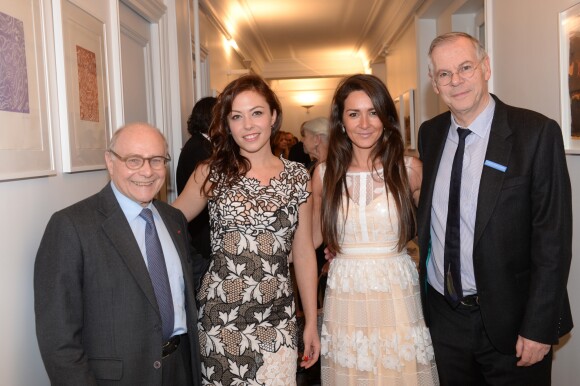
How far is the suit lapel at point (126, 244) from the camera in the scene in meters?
1.74

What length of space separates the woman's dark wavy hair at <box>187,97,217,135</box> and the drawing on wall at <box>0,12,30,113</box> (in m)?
2.08

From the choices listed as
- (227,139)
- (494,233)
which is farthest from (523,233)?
(227,139)

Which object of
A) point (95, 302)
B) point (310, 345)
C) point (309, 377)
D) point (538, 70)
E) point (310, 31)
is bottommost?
point (309, 377)

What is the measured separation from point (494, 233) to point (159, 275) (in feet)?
3.88

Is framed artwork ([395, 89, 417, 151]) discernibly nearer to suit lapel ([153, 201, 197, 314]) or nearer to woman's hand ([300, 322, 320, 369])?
woman's hand ([300, 322, 320, 369])

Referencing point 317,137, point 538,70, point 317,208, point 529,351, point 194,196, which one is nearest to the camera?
point 529,351

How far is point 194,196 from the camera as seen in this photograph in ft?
7.68

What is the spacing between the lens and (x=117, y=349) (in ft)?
5.61

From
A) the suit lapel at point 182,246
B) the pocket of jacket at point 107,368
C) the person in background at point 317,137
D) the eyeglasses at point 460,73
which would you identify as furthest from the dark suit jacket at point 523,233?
the person in background at point 317,137

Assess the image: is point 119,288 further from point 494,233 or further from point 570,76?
point 570,76

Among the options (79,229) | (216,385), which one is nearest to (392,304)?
(216,385)

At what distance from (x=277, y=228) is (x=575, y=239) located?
1516 millimetres

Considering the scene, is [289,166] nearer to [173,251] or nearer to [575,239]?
[173,251]

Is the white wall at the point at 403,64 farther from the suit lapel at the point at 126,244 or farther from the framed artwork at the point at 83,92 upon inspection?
the suit lapel at the point at 126,244
